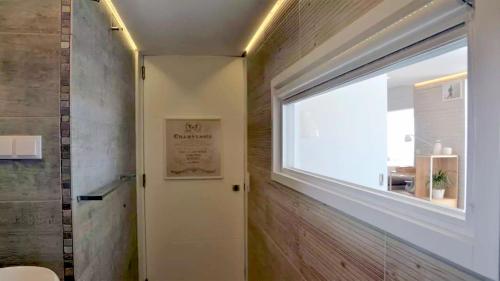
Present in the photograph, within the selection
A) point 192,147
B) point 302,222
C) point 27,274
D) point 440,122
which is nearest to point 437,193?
point 440,122

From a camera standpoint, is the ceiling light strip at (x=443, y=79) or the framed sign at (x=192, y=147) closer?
the ceiling light strip at (x=443, y=79)

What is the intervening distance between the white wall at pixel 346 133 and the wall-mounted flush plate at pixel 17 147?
1.24 m

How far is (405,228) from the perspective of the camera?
2.59ft

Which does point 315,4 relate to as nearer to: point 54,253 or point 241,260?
point 54,253

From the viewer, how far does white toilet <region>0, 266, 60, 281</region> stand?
1.28 metres

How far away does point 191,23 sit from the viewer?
228 cm

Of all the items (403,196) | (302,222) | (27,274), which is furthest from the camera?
(302,222)

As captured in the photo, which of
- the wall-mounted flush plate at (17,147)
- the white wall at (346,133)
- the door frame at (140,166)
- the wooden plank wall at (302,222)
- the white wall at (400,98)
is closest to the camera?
the wooden plank wall at (302,222)

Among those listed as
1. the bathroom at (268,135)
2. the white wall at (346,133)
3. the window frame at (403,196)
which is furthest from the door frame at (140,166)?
the window frame at (403,196)

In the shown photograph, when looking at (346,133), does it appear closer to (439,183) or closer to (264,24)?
(439,183)

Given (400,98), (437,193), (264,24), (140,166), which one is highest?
(264,24)

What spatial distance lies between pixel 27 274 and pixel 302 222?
114 centimetres

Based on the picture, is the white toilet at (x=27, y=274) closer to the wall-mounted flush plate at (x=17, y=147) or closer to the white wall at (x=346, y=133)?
the wall-mounted flush plate at (x=17, y=147)

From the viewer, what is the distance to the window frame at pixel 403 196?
0.61 m
